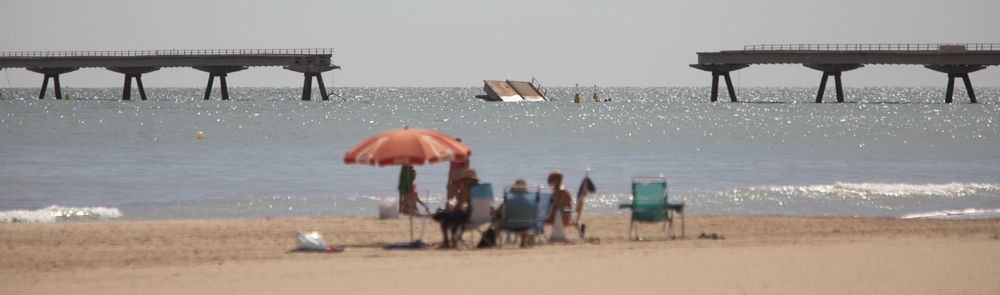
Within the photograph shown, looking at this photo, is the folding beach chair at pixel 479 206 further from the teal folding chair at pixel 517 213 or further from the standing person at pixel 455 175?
the standing person at pixel 455 175

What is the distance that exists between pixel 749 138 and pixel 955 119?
21.5 m

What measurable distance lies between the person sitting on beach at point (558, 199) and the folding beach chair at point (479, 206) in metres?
0.78

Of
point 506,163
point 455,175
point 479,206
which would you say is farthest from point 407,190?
point 506,163

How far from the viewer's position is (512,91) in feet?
295

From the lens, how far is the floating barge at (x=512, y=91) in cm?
8906

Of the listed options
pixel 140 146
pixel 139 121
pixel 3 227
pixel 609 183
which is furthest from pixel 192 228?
pixel 139 121

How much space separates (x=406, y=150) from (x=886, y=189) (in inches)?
485

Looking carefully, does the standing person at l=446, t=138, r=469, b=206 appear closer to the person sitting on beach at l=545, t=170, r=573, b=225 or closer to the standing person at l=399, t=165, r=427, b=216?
the standing person at l=399, t=165, r=427, b=216

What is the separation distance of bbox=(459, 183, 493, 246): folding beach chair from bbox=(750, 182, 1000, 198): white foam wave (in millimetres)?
10391

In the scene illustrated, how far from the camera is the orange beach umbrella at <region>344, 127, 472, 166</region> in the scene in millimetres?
12844

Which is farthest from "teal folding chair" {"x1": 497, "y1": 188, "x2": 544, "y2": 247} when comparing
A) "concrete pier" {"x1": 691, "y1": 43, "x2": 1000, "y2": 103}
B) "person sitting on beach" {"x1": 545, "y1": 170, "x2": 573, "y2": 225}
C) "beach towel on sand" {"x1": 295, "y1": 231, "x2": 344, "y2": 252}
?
"concrete pier" {"x1": 691, "y1": 43, "x2": 1000, "y2": 103}

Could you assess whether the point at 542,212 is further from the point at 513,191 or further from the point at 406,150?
the point at 406,150

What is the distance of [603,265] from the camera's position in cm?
1119

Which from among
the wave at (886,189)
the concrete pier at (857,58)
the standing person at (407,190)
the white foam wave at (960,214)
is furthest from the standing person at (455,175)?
the concrete pier at (857,58)
